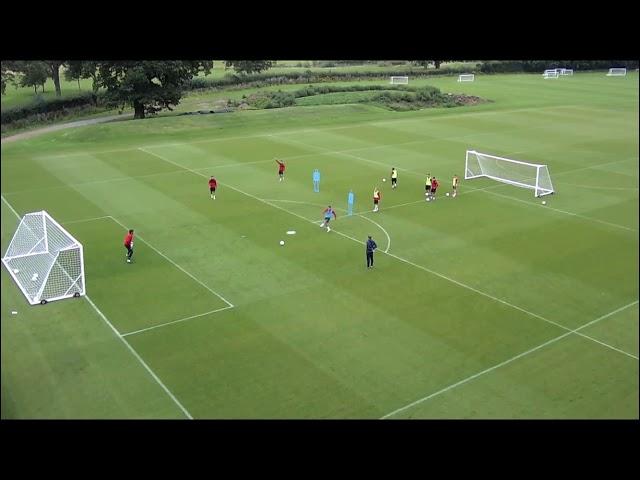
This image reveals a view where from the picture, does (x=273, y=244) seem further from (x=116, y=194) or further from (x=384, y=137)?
(x=384, y=137)

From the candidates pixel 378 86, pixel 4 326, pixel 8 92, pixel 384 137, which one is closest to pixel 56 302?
pixel 4 326

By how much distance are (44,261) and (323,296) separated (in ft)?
32.0

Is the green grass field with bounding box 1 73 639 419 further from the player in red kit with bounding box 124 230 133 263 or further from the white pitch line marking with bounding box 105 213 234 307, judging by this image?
the player in red kit with bounding box 124 230 133 263

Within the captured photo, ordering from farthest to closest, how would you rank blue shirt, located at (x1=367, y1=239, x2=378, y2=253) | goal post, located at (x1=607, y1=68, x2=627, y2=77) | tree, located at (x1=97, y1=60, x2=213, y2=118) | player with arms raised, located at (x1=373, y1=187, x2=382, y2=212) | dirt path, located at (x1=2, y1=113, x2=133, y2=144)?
goal post, located at (x1=607, y1=68, x2=627, y2=77)
tree, located at (x1=97, y1=60, x2=213, y2=118)
dirt path, located at (x1=2, y1=113, x2=133, y2=144)
player with arms raised, located at (x1=373, y1=187, x2=382, y2=212)
blue shirt, located at (x1=367, y1=239, x2=378, y2=253)

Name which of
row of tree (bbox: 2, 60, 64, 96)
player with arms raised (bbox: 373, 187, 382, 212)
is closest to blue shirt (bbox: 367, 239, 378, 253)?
Result: player with arms raised (bbox: 373, 187, 382, 212)

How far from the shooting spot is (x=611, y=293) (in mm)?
21266

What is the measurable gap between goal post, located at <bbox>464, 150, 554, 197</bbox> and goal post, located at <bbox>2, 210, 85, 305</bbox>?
941 inches

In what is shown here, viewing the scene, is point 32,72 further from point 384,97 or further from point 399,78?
point 399,78

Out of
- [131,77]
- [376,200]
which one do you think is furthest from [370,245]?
[131,77]

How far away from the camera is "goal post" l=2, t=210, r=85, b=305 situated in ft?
66.1

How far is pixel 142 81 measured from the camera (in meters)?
56.3

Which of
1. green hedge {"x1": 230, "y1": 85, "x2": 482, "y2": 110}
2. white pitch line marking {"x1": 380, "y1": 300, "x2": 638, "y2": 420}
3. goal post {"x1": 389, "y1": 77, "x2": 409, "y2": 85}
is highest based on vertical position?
goal post {"x1": 389, "y1": 77, "x2": 409, "y2": 85}

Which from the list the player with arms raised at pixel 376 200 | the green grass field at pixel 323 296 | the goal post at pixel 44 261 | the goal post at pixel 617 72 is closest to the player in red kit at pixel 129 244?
the green grass field at pixel 323 296

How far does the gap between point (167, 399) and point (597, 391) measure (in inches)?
420
